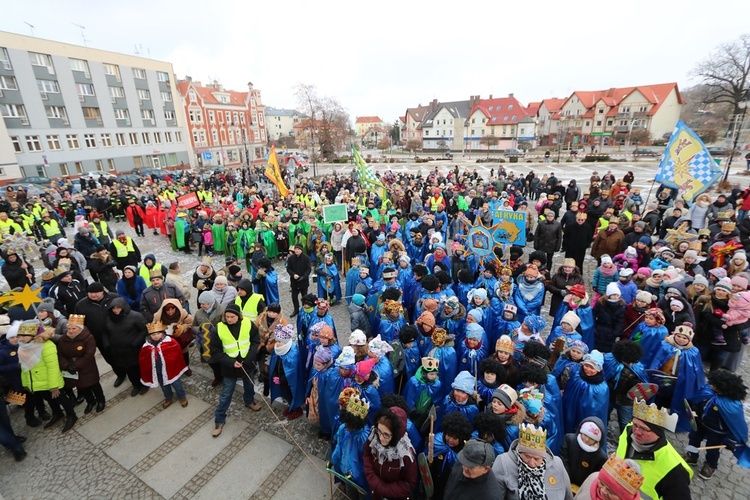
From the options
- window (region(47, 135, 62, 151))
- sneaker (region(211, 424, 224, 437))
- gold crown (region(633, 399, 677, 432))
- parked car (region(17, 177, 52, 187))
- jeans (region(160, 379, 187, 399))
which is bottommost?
sneaker (region(211, 424, 224, 437))

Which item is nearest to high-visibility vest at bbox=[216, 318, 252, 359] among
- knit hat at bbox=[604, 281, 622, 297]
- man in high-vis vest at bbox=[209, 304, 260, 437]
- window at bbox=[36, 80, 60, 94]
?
man in high-vis vest at bbox=[209, 304, 260, 437]

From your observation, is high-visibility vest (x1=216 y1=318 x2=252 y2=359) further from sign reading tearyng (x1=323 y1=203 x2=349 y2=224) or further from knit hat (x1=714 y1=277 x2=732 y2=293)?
knit hat (x1=714 y1=277 x2=732 y2=293)

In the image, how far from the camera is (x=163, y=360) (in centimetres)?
546

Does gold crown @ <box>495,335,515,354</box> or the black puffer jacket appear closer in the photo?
gold crown @ <box>495,335,515,354</box>

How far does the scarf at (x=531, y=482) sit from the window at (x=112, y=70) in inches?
2079

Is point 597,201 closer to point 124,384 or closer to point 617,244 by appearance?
point 617,244

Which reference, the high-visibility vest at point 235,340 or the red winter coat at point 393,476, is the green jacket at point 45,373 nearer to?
the high-visibility vest at point 235,340

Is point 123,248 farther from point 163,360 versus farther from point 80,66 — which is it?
point 80,66

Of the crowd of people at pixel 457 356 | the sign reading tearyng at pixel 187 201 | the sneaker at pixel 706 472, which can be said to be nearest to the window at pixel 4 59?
the sign reading tearyng at pixel 187 201

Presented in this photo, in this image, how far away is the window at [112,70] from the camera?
130ft

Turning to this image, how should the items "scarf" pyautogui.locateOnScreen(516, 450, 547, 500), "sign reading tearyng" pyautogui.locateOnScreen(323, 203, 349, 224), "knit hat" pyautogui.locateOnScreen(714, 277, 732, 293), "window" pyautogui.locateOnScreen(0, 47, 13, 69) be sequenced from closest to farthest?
1. "scarf" pyautogui.locateOnScreen(516, 450, 547, 500)
2. "knit hat" pyautogui.locateOnScreen(714, 277, 732, 293)
3. "sign reading tearyng" pyautogui.locateOnScreen(323, 203, 349, 224)
4. "window" pyautogui.locateOnScreen(0, 47, 13, 69)

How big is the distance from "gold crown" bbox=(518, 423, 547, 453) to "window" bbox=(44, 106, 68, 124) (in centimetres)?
4866

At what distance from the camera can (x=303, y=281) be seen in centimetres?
838

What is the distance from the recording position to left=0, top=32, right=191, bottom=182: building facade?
3269 cm
